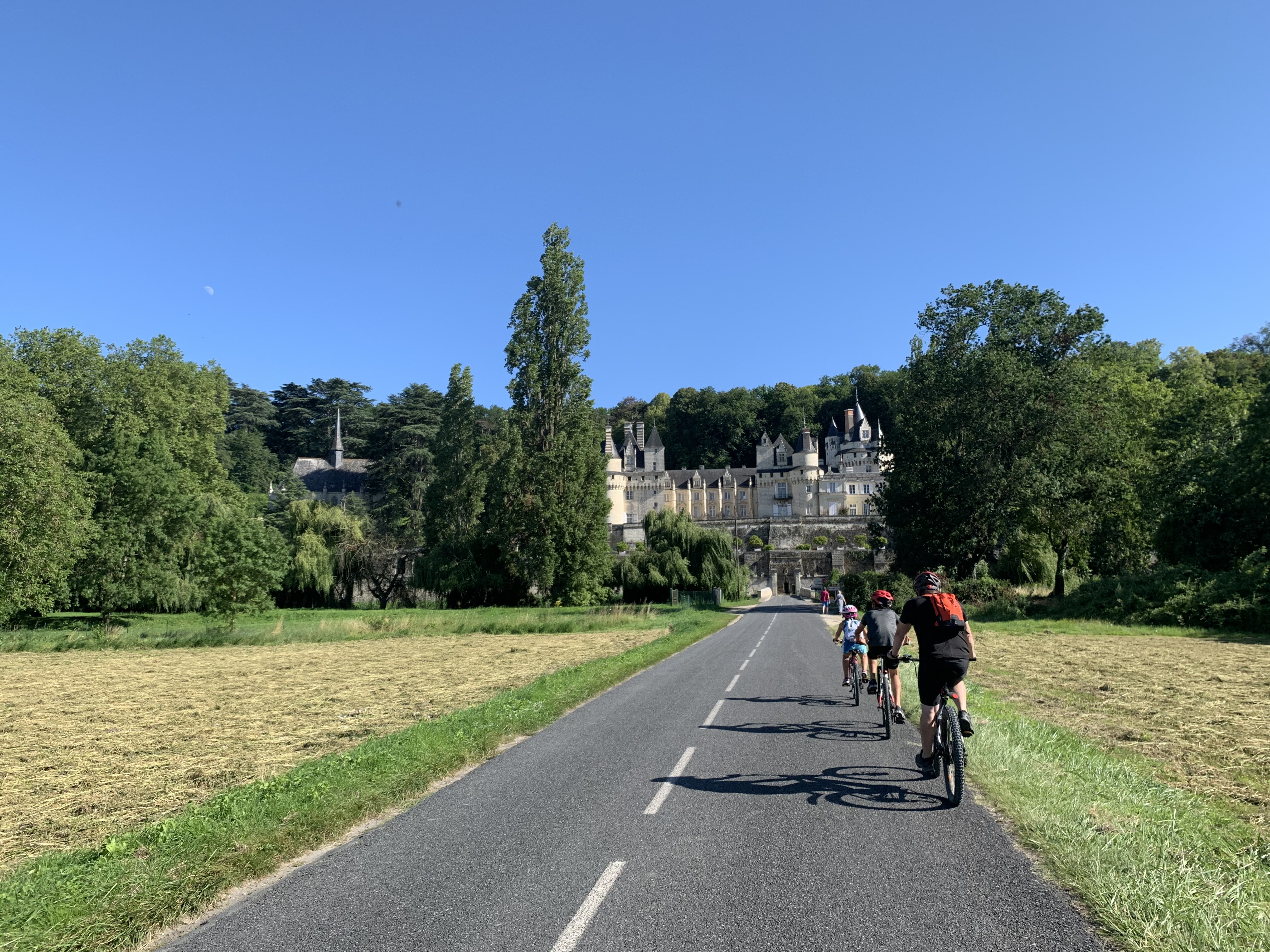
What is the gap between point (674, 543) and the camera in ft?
205

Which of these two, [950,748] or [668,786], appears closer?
[950,748]

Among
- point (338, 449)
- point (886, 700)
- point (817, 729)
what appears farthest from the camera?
point (338, 449)

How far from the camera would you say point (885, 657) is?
384 inches

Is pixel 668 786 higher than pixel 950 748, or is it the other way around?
pixel 950 748

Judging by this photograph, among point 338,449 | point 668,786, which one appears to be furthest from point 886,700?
point 338,449

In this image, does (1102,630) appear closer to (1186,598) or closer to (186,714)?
(1186,598)

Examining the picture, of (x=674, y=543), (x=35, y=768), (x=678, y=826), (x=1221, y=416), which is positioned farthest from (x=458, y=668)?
(x=1221, y=416)

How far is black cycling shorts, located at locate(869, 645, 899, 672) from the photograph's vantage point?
938 cm

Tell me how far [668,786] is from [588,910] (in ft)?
10.2

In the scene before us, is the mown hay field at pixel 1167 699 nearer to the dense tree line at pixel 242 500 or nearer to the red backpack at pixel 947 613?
the red backpack at pixel 947 613

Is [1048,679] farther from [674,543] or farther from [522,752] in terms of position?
[674,543]

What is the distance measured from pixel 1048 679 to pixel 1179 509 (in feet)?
87.3

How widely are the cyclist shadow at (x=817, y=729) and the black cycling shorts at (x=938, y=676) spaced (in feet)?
10.2

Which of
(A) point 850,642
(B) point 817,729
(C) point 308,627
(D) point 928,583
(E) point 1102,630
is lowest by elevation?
(C) point 308,627
